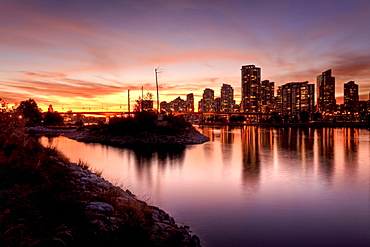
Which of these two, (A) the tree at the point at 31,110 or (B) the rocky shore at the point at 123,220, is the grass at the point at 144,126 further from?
(A) the tree at the point at 31,110

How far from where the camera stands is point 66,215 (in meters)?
6.62

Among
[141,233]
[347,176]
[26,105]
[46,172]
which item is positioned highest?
[26,105]

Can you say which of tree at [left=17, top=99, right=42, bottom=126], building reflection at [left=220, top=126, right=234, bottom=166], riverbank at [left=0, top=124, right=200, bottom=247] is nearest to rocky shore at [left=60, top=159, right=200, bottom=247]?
riverbank at [left=0, top=124, right=200, bottom=247]

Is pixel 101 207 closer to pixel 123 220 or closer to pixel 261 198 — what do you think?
pixel 123 220

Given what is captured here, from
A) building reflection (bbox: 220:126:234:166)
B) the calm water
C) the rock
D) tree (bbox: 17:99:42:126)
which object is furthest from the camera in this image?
tree (bbox: 17:99:42:126)

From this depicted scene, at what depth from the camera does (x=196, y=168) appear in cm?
2048

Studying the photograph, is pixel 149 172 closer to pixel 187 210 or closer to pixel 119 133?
pixel 187 210

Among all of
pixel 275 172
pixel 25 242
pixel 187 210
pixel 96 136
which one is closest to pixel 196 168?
pixel 275 172

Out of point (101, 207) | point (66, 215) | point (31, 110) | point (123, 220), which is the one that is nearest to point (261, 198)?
point (123, 220)

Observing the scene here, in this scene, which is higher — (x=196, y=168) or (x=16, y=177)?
(x=16, y=177)

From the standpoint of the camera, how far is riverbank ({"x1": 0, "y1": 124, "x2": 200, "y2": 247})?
575 centimetres

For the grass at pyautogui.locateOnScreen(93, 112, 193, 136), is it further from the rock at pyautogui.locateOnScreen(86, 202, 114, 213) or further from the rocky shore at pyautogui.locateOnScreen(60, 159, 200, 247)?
the rock at pyautogui.locateOnScreen(86, 202, 114, 213)

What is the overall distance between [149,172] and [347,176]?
12.6 m

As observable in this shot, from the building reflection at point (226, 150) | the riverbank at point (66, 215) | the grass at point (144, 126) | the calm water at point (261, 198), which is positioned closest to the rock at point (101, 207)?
the riverbank at point (66, 215)
